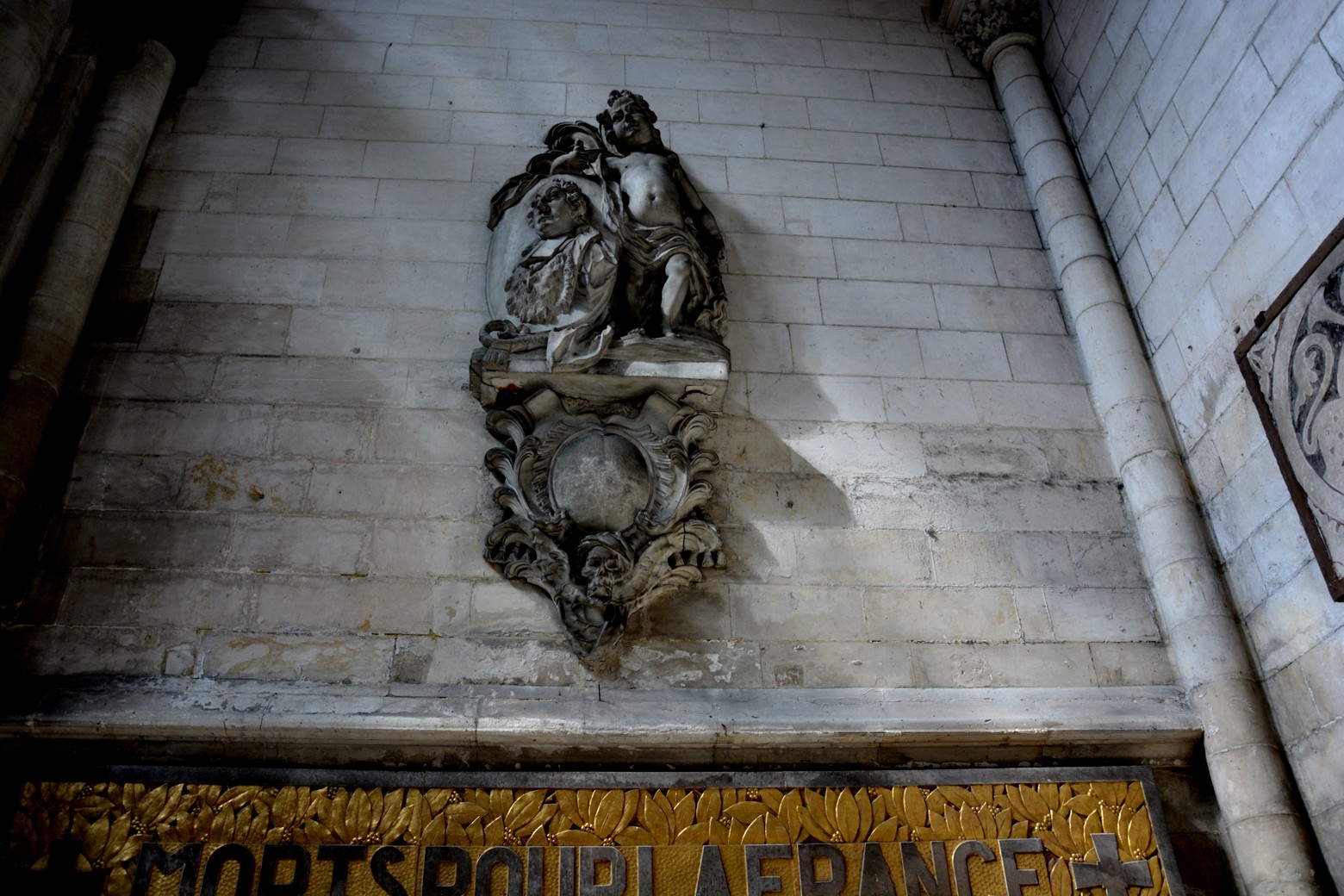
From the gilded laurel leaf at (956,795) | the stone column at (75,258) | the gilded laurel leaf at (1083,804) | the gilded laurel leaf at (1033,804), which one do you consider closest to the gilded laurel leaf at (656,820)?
the gilded laurel leaf at (956,795)

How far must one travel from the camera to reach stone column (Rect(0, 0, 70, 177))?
3922mm

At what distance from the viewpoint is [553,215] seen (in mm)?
4086

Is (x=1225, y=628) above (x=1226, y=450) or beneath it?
beneath

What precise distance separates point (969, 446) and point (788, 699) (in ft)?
4.45

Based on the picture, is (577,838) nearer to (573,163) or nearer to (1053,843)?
(1053,843)

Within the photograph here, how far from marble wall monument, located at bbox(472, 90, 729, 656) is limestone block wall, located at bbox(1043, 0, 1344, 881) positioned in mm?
1795

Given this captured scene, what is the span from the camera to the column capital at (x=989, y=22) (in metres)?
5.45

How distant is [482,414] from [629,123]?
1.45 metres

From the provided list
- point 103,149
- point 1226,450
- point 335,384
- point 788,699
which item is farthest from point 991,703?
point 103,149

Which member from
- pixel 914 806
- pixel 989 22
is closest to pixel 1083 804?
pixel 914 806

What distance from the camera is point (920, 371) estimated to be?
4340mm

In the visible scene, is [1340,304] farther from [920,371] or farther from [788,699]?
[788,699]

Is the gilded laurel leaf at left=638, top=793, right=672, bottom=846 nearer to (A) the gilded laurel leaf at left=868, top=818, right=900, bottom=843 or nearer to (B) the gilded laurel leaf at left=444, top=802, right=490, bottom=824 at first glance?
(B) the gilded laurel leaf at left=444, top=802, right=490, bottom=824

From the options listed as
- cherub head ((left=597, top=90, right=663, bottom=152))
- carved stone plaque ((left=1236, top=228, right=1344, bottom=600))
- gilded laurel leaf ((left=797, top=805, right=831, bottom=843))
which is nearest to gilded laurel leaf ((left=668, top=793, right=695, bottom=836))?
gilded laurel leaf ((left=797, top=805, right=831, bottom=843))
